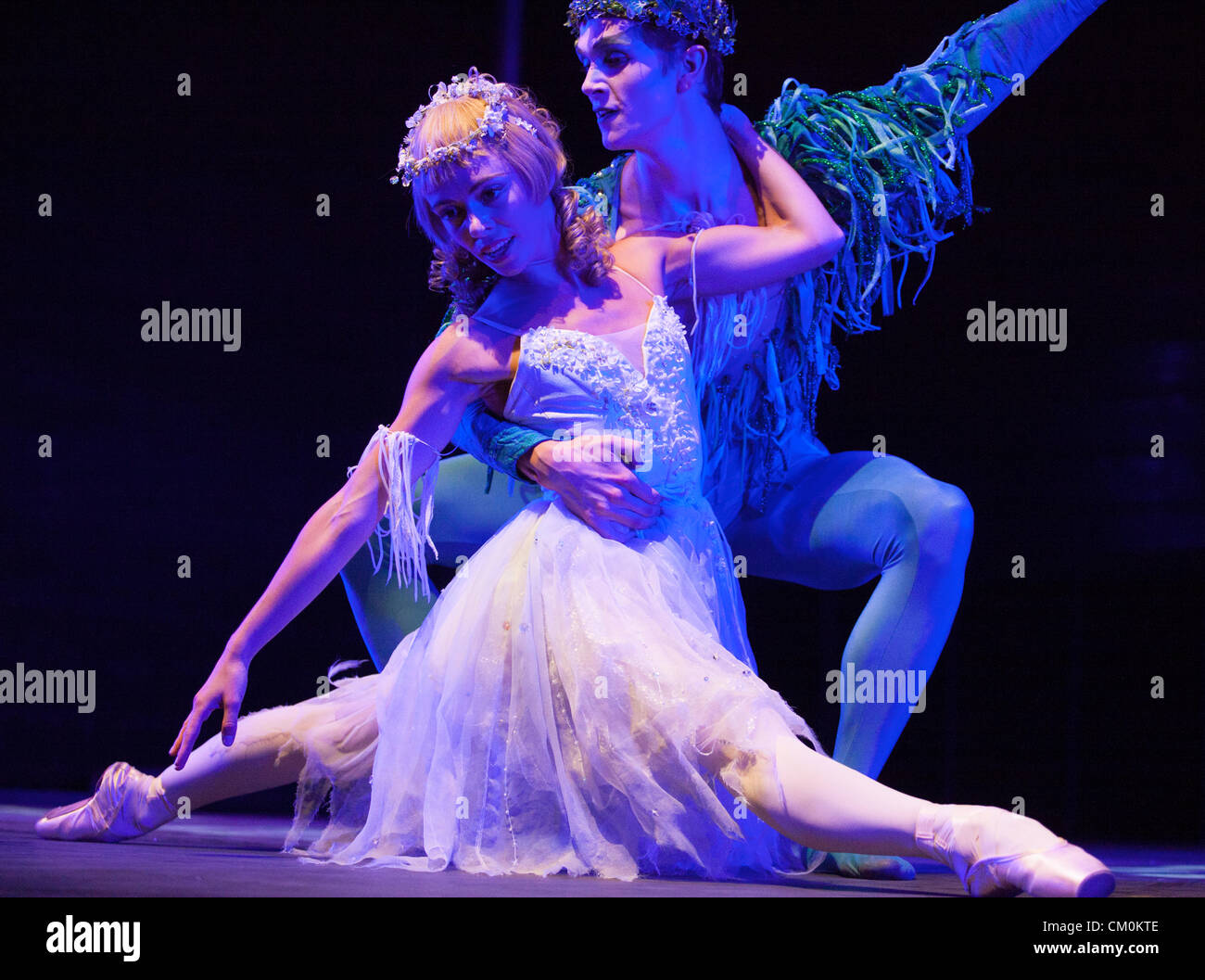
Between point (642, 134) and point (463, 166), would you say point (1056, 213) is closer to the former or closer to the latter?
point (642, 134)

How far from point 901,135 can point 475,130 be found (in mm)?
799

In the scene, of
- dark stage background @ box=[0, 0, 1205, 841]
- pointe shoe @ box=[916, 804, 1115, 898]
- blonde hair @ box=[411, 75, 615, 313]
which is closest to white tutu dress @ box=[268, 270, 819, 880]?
blonde hair @ box=[411, 75, 615, 313]

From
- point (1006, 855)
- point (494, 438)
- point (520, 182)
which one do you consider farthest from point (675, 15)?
point (1006, 855)

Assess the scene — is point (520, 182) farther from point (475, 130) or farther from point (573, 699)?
point (573, 699)

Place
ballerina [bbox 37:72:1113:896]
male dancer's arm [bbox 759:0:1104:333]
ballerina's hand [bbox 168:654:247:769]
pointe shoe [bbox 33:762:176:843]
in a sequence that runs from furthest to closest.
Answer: male dancer's arm [bbox 759:0:1104:333]
pointe shoe [bbox 33:762:176:843]
ballerina's hand [bbox 168:654:247:769]
ballerina [bbox 37:72:1113:896]

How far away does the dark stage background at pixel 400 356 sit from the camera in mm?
2932

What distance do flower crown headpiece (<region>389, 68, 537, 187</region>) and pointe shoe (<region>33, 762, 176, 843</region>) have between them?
0.94 metres

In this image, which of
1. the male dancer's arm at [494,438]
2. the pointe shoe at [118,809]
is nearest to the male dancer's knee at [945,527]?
the male dancer's arm at [494,438]

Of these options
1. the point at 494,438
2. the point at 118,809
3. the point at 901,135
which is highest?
the point at 901,135

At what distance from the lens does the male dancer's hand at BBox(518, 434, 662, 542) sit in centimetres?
190

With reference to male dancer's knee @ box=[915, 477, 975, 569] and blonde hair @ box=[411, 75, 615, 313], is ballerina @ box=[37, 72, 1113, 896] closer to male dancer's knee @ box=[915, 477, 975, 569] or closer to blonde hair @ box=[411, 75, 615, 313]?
blonde hair @ box=[411, 75, 615, 313]

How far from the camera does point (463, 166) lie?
1882 mm

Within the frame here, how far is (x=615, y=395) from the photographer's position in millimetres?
1949
